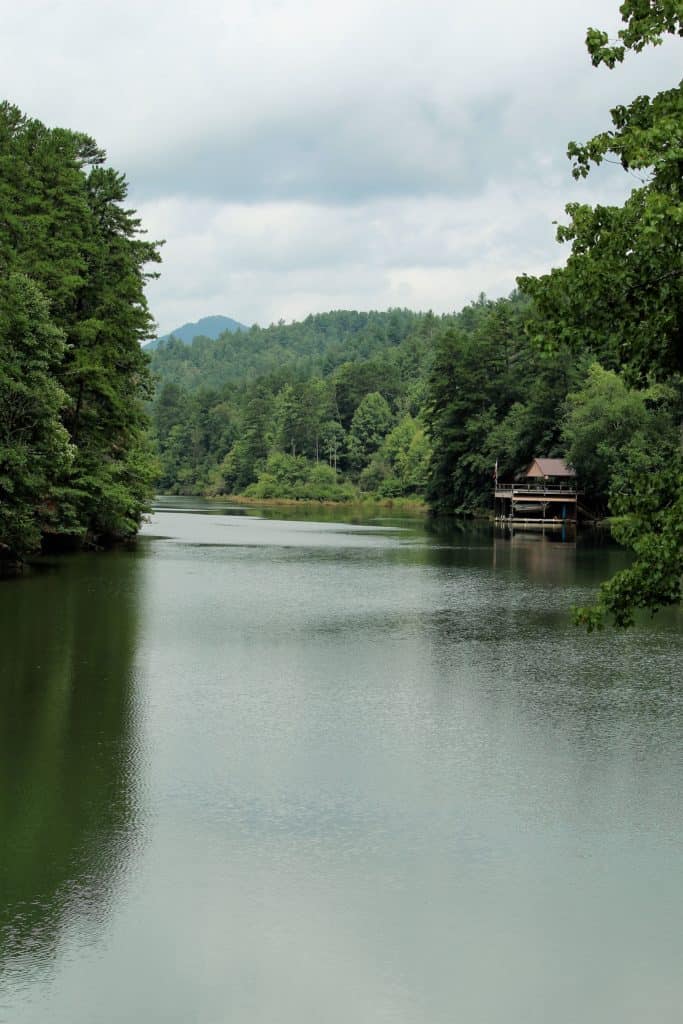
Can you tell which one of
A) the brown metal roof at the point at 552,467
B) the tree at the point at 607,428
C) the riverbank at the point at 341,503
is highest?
the tree at the point at 607,428

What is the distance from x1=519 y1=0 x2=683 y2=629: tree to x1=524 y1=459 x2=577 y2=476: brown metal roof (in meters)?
61.9

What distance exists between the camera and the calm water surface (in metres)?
8.07

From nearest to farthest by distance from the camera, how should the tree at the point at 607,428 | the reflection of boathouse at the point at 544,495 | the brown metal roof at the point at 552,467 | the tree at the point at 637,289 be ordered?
the tree at the point at 637,289 → the tree at the point at 607,428 → the brown metal roof at the point at 552,467 → the reflection of boathouse at the point at 544,495

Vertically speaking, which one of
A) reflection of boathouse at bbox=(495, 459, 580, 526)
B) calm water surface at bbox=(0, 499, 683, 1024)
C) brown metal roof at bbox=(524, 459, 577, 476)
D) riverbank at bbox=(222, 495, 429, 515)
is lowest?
calm water surface at bbox=(0, 499, 683, 1024)

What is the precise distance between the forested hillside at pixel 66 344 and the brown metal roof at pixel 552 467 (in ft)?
110

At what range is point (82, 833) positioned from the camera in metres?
10.8

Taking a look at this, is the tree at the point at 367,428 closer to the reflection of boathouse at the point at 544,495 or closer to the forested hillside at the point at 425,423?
the forested hillside at the point at 425,423

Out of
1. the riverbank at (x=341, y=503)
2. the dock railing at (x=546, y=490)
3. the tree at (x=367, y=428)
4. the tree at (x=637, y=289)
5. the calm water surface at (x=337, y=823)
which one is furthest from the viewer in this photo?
the tree at (x=367, y=428)

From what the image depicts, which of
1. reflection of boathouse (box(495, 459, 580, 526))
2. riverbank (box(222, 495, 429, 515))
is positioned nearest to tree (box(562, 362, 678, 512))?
reflection of boathouse (box(495, 459, 580, 526))

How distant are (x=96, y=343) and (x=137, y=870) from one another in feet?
109

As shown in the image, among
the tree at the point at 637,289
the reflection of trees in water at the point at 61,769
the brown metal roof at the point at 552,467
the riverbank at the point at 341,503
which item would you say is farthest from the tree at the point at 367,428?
the tree at the point at 637,289

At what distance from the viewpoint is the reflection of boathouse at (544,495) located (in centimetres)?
7194

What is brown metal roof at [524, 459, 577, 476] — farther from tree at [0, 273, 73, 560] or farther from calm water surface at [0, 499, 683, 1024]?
calm water surface at [0, 499, 683, 1024]

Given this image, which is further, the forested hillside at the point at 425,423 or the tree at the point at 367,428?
the tree at the point at 367,428
